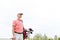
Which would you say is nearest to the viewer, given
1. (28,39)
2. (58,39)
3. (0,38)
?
(28,39)

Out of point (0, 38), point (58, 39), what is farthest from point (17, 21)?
point (58, 39)

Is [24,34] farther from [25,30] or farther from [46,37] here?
[46,37]

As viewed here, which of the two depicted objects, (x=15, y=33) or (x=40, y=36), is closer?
(x=15, y=33)

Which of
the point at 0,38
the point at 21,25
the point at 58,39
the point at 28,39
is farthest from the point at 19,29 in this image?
the point at 58,39

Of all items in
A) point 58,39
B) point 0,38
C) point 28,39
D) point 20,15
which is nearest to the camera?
point 20,15

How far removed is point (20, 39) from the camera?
7539 mm

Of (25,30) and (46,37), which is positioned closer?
(25,30)

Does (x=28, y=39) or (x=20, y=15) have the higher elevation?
(x=20, y=15)

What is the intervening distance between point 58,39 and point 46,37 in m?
0.53

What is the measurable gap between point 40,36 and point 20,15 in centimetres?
247

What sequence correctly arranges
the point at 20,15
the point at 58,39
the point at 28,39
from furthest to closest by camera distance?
the point at 58,39
the point at 28,39
the point at 20,15

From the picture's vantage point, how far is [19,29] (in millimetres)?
7316

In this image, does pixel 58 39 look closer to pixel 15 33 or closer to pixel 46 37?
pixel 46 37

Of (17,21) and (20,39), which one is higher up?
(17,21)
